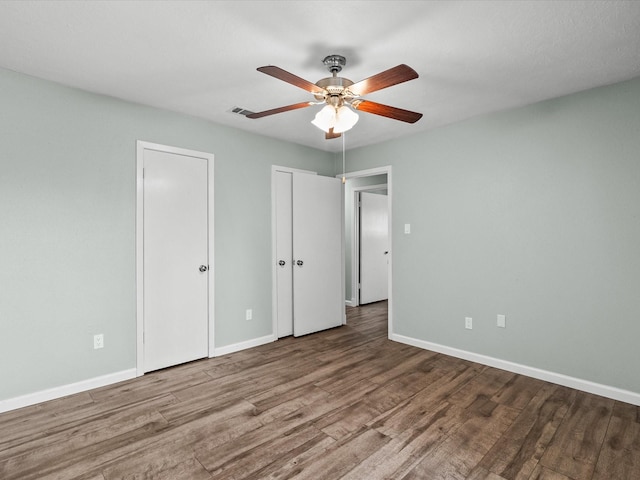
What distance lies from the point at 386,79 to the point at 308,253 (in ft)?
9.30

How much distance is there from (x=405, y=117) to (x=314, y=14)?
35.4 inches

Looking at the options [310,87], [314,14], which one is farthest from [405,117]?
[314,14]

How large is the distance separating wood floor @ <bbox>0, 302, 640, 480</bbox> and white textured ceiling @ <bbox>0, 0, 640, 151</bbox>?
2490 mm

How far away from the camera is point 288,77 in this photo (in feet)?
5.97

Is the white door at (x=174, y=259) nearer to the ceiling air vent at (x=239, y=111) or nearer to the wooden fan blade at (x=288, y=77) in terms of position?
the ceiling air vent at (x=239, y=111)

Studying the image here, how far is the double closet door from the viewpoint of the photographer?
13.9 ft

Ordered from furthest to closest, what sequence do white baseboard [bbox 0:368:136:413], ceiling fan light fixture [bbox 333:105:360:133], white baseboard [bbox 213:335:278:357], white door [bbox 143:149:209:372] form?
1. white baseboard [bbox 213:335:278:357]
2. white door [bbox 143:149:209:372]
3. white baseboard [bbox 0:368:136:413]
4. ceiling fan light fixture [bbox 333:105:360:133]

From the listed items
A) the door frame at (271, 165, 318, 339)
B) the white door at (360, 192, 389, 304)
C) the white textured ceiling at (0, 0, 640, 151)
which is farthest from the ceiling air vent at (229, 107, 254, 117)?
the white door at (360, 192, 389, 304)

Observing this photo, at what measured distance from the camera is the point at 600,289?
108 inches

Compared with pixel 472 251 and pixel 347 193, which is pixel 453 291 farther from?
pixel 347 193

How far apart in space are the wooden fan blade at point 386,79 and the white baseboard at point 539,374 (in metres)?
2.84

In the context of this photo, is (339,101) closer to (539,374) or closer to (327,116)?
(327,116)

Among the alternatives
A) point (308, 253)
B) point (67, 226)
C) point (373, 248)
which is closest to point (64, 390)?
point (67, 226)

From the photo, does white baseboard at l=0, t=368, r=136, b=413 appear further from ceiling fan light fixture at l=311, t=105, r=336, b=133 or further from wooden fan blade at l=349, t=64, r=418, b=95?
wooden fan blade at l=349, t=64, r=418, b=95
